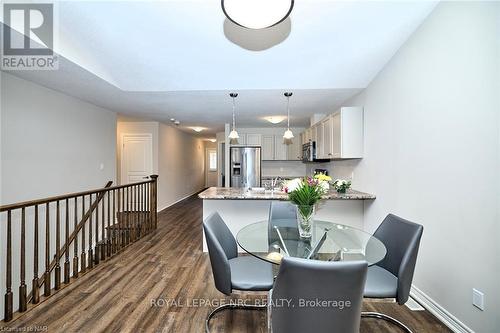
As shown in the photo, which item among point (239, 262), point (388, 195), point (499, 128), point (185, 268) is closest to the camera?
point (499, 128)

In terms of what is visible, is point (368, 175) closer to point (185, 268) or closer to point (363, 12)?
point (363, 12)

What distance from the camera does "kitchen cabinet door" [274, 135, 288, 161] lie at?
21.0ft

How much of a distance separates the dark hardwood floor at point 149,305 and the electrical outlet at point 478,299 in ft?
1.32

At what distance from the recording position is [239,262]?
2.00 m

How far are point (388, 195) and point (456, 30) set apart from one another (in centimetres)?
169

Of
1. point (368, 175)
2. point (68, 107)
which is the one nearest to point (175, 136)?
point (68, 107)

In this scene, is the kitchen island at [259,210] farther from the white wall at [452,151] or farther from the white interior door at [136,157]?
the white interior door at [136,157]

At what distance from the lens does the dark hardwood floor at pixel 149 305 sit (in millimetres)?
1872

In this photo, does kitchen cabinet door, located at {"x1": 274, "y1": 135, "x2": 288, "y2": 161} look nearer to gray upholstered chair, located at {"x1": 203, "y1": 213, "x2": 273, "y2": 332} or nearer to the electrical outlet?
gray upholstered chair, located at {"x1": 203, "y1": 213, "x2": 273, "y2": 332}

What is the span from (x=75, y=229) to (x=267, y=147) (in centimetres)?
469

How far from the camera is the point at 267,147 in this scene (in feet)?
21.0

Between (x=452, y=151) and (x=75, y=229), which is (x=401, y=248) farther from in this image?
(x=75, y=229)

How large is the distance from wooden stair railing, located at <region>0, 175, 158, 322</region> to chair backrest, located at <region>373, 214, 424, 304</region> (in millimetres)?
2956

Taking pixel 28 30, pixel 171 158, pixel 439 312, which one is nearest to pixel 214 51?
pixel 28 30
